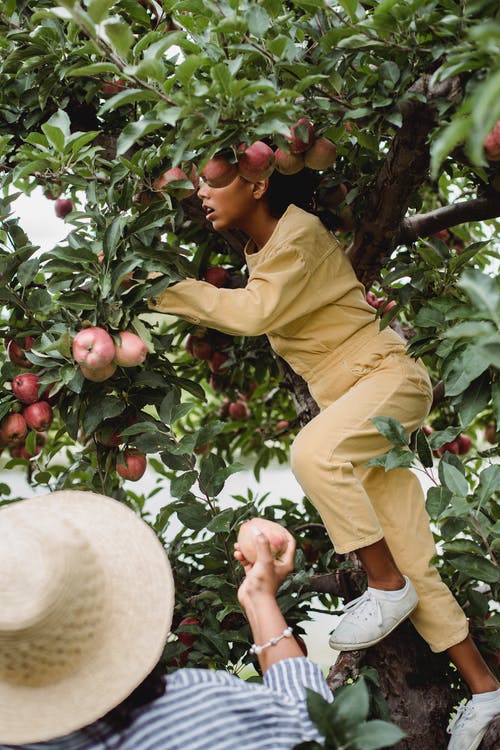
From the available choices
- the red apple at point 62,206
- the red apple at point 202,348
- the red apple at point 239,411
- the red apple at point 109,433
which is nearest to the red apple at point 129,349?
the red apple at point 109,433

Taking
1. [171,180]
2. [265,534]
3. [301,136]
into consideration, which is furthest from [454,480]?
[171,180]

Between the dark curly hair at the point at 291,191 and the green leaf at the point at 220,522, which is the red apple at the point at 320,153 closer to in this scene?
the dark curly hair at the point at 291,191

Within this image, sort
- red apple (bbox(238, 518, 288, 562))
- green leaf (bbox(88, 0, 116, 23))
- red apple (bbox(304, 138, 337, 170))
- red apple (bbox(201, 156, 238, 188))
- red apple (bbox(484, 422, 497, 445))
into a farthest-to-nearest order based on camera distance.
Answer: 1. red apple (bbox(484, 422, 497, 445))
2. red apple (bbox(304, 138, 337, 170))
3. red apple (bbox(201, 156, 238, 188))
4. red apple (bbox(238, 518, 288, 562))
5. green leaf (bbox(88, 0, 116, 23))

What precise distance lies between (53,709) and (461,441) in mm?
2259

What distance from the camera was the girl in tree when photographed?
1.72m

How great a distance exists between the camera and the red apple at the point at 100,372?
5.36 feet

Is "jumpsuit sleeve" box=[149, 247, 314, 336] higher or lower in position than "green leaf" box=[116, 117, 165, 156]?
lower

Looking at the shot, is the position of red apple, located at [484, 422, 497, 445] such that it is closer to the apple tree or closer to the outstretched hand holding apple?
the apple tree

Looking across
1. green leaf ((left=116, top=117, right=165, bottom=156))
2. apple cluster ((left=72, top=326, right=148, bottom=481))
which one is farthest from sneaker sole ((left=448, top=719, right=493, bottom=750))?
green leaf ((left=116, top=117, right=165, bottom=156))

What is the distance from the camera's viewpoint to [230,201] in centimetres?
192

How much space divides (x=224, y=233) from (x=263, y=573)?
1.17 m

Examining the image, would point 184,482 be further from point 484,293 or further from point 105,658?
point 484,293

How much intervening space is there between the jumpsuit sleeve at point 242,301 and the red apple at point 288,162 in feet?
0.66

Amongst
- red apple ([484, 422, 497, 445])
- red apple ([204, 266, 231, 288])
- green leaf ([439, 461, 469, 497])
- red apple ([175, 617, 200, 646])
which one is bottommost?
red apple ([484, 422, 497, 445])
